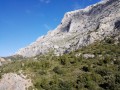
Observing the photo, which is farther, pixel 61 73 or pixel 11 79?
pixel 61 73

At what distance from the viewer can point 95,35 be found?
379 feet

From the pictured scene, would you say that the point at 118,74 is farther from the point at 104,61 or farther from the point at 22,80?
the point at 22,80

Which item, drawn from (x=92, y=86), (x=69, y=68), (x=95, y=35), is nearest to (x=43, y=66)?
(x=69, y=68)

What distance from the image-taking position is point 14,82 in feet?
99.7

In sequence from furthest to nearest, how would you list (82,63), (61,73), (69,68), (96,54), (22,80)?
(96,54) → (82,63) → (69,68) → (61,73) → (22,80)

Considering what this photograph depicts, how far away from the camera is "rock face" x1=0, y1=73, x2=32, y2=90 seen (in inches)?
1164

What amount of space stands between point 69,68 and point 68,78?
6171 mm

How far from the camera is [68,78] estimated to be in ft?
109

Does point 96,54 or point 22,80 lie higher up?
point 96,54

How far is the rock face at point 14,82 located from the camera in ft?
97.0

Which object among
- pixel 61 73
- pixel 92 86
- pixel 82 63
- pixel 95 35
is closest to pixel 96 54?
pixel 82 63

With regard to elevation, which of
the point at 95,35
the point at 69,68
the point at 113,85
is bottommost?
the point at 113,85

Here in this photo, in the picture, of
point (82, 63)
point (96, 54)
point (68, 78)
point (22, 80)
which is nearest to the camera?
point (22, 80)

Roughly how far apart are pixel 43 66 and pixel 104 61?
38.3ft
